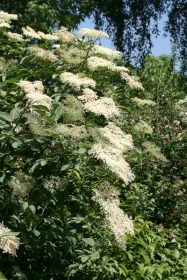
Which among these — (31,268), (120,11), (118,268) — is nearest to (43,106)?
(31,268)

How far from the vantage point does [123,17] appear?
1071 cm

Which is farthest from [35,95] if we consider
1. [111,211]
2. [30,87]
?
[111,211]

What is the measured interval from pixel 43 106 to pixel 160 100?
3.41 metres

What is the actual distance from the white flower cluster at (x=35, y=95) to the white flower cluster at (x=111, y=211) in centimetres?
47

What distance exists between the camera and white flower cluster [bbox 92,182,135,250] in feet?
7.11

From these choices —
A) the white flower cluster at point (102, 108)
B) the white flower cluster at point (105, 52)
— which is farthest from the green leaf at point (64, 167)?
the white flower cluster at point (105, 52)

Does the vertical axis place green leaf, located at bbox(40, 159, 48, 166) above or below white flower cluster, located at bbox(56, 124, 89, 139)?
below

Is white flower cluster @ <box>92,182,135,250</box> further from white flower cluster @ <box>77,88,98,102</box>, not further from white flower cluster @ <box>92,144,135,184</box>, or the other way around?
white flower cluster @ <box>77,88,98,102</box>

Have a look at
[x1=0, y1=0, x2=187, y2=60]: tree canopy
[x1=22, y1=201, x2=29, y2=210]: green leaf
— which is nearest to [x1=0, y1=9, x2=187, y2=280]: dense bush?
[x1=22, y1=201, x2=29, y2=210]: green leaf

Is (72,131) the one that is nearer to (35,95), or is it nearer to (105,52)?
(35,95)

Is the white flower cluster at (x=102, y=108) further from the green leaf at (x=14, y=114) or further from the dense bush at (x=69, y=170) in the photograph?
the green leaf at (x=14, y=114)

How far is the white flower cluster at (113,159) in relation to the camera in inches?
84.0

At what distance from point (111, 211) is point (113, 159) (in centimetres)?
22

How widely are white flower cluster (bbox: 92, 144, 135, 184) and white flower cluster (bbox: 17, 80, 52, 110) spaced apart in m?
0.34
